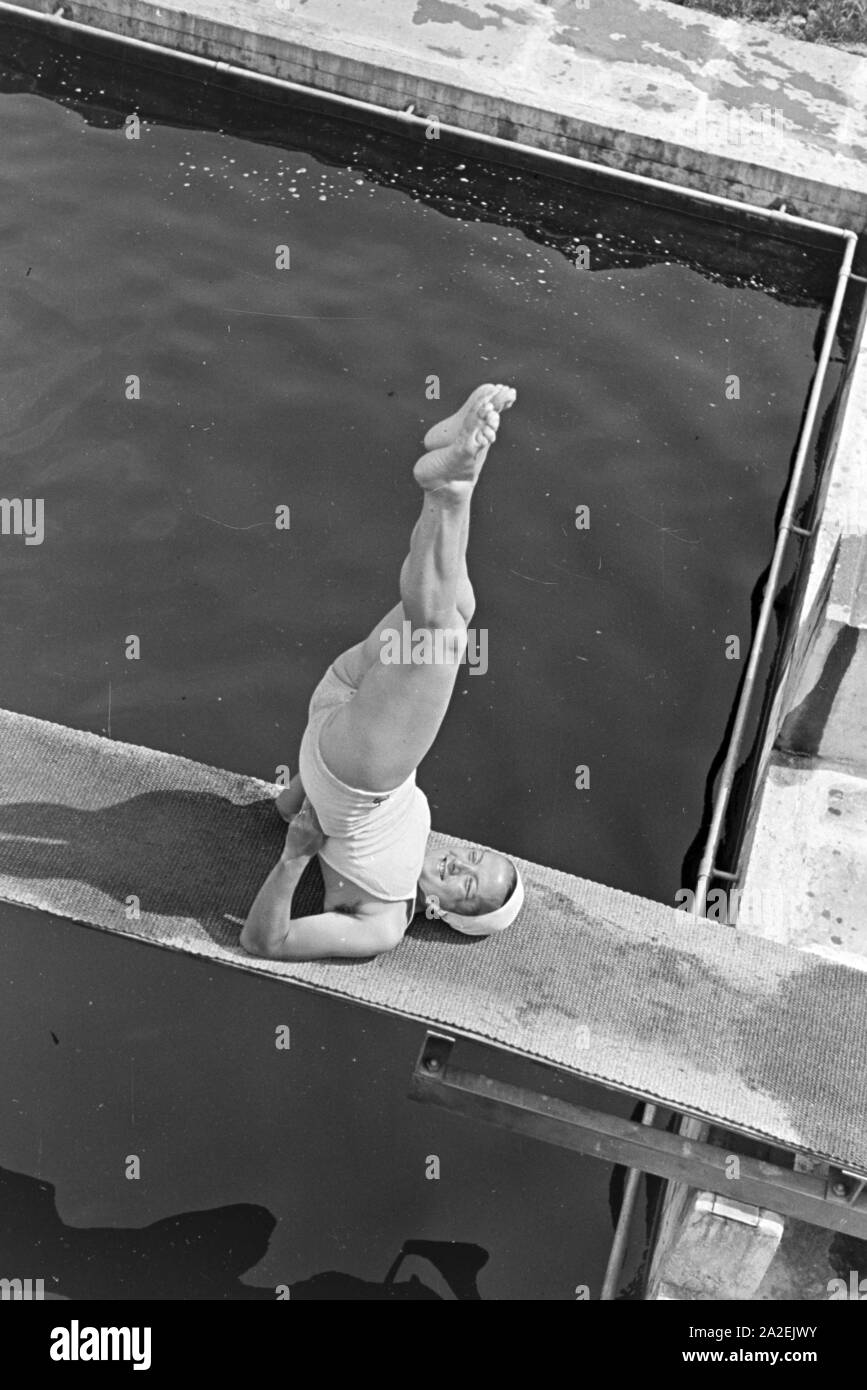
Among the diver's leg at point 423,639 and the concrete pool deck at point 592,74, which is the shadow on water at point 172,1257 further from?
the concrete pool deck at point 592,74

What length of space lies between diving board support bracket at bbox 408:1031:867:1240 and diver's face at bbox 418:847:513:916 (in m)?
0.52

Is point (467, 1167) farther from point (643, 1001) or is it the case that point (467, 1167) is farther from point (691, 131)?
point (691, 131)

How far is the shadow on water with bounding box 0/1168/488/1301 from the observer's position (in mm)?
4941

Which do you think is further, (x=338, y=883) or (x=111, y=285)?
(x=111, y=285)

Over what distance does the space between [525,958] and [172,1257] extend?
5.77ft

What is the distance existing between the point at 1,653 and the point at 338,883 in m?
Answer: 2.78

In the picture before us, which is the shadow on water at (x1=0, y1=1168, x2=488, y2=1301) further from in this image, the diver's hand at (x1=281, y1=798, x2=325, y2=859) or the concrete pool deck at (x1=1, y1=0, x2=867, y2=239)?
the concrete pool deck at (x1=1, y1=0, x2=867, y2=239)

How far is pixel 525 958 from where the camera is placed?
484 cm

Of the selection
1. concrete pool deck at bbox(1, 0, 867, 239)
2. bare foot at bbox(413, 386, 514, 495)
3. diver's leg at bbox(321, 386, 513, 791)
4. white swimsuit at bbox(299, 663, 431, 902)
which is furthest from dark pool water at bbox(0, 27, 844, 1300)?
bare foot at bbox(413, 386, 514, 495)

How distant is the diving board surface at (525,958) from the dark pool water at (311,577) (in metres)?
1.00

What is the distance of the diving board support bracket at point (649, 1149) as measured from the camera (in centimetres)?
431

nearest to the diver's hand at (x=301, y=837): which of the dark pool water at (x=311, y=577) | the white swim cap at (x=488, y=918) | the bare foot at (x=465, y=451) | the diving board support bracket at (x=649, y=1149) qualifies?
the white swim cap at (x=488, y=918)
